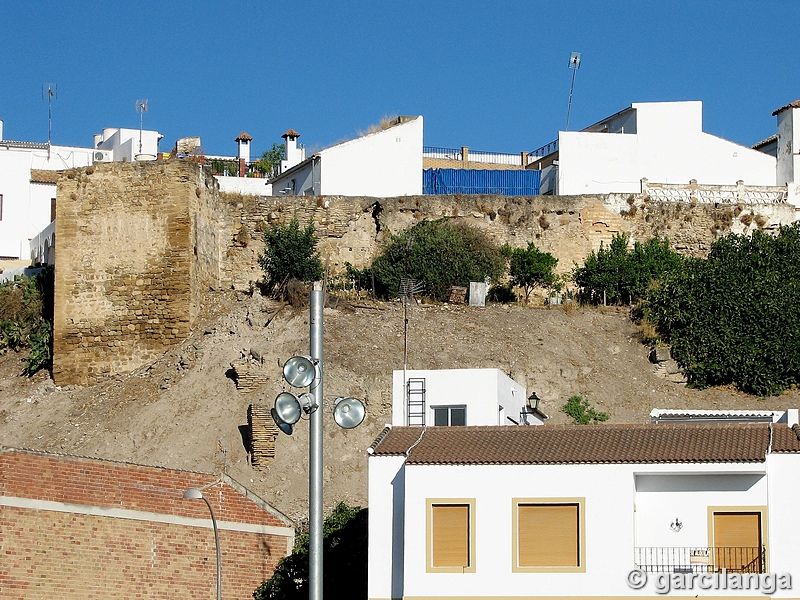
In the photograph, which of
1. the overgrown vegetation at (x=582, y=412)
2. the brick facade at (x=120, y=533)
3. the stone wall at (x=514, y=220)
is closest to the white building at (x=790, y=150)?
the stone wall at (x=514, y=220)

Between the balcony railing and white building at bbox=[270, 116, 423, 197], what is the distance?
82.2 feet

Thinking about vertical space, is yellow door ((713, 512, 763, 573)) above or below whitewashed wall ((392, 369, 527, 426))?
below

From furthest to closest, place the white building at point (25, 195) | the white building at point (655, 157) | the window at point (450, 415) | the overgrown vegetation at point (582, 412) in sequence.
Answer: the white building at point (25, 195) → the white building at point (655, 157) → the overgrown vegetation at point (582, 412) → the window at point (450, 415)

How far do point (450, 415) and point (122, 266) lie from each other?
13.3 metres

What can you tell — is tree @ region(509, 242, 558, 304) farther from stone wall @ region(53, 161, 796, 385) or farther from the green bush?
stone wall @ region(53, 161, 796, 385)

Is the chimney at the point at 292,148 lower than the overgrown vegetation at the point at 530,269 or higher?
higher

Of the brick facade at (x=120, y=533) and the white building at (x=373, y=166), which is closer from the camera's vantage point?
the brick facade at (x=120, y=533)

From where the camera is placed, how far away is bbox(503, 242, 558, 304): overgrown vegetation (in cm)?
4344

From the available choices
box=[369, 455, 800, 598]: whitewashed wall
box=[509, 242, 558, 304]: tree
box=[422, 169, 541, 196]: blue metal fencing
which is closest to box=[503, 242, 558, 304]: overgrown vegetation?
box=[509, 242, 558, 304]: tree

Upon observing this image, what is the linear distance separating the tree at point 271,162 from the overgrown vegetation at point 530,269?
10762 mm

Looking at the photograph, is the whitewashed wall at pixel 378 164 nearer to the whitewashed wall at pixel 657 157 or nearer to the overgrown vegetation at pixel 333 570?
the whitewashed wall at pixel 657 157

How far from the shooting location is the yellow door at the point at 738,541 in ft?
68.6

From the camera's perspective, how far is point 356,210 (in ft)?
145

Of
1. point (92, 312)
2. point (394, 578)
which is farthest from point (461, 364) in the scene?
point (394, 578)
